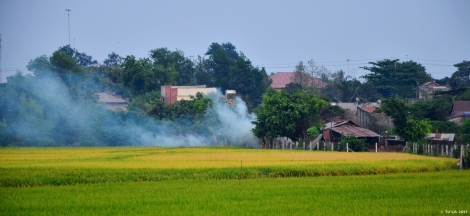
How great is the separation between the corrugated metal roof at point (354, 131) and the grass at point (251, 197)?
20600mm

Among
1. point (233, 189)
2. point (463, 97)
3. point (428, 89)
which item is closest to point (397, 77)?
point (428, 89)

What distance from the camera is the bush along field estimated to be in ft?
48.9

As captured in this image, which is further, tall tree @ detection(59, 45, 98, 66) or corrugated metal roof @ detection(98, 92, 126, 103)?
tall tree @ detection(59, 45, 98, 66)

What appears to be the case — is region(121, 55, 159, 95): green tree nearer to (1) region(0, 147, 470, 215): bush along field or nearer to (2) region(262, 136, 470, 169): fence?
(2) region(262, 136, 470, 169): fence

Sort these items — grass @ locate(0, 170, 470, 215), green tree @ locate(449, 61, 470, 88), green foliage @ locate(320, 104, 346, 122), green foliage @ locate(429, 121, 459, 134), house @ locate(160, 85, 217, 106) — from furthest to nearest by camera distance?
green tree @ locate(449, 61, 470, 88) → house @ locate(160, 85, 217, 106) → green foliage @ locate(320, 104, 346, 122) → green foliage @ locate(429, 121, 459, 134) → grass @ locate(0, 170, 470, 215)

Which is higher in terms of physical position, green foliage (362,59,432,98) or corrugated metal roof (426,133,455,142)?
green foliage (362,59,432,98)

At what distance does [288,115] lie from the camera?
46531mm

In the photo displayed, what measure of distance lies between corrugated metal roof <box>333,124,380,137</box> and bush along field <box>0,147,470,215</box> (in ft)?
47.7

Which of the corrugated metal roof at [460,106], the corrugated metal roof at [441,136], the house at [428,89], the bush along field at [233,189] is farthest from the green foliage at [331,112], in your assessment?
the bush along field at [233,189]

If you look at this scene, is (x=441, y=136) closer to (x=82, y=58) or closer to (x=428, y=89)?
(x=428, y=89)

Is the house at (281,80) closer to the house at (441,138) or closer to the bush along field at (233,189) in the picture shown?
the house at (441,138)

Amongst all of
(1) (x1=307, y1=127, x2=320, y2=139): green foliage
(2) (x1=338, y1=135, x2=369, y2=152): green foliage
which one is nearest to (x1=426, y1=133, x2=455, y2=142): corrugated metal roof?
(2) (x1=338, y1=135, x2=369, y2=152): green foliage

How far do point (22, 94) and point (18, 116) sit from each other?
1813 millimetres

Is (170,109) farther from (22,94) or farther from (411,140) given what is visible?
(411,140)
